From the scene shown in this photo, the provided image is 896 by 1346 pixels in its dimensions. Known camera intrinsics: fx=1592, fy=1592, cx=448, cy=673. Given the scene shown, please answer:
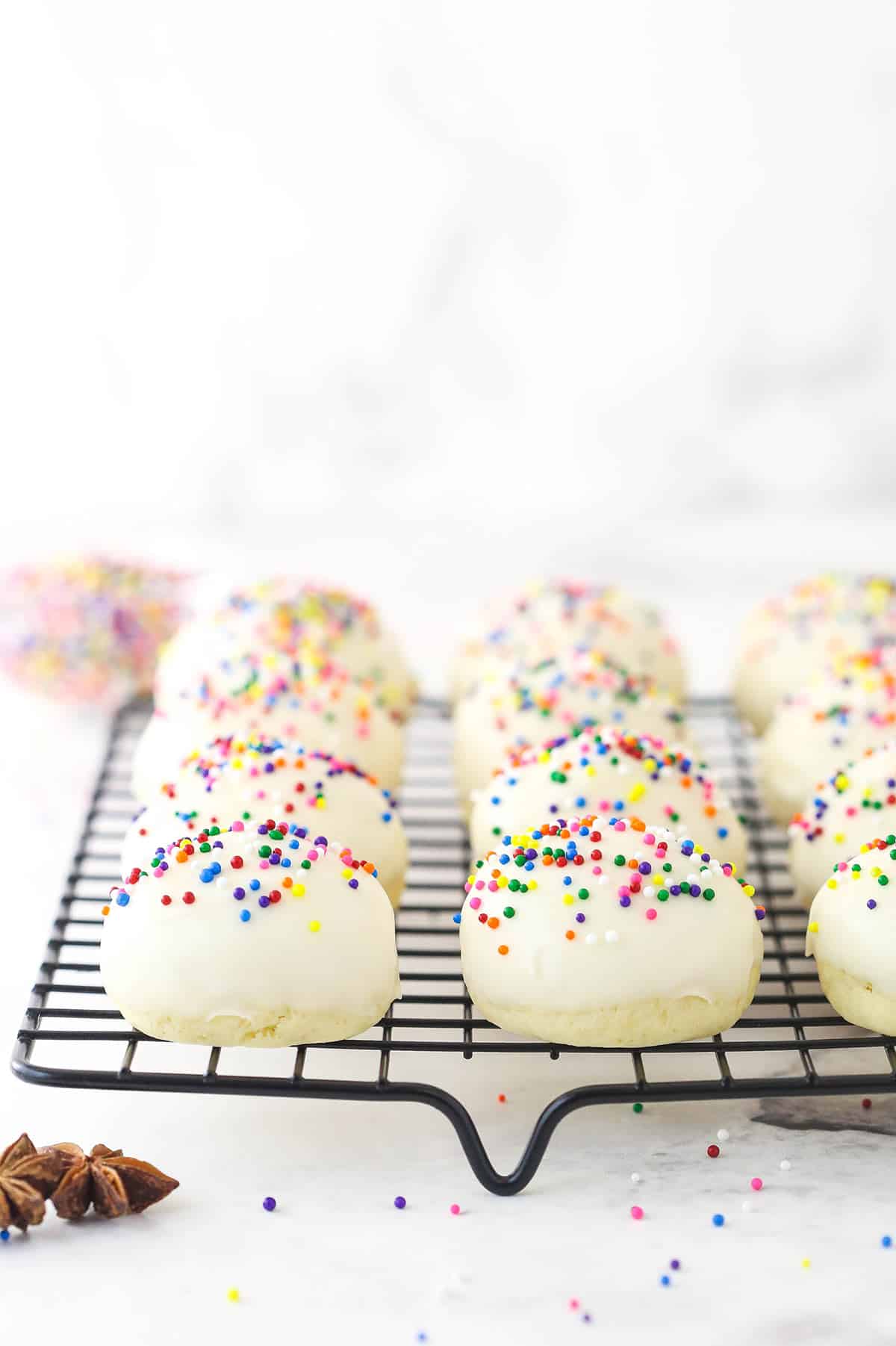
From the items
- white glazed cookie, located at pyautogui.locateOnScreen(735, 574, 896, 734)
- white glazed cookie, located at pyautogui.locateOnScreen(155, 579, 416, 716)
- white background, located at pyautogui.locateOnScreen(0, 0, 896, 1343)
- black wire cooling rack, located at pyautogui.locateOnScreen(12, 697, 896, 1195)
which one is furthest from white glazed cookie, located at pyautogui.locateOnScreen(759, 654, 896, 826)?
white background, located at pyautogui.locateOnScreen(0, 0, 896, 1343)

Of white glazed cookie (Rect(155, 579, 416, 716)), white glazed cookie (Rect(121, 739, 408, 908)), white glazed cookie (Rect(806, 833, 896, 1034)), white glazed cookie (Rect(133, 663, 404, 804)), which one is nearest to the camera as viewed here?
white glazed cookie (Rect(806, 833, 896, 1034))

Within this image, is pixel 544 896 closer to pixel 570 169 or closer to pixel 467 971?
pixel 467 971

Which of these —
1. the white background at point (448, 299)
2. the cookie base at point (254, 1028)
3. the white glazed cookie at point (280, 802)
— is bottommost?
the cookie base at point (254, 1028)

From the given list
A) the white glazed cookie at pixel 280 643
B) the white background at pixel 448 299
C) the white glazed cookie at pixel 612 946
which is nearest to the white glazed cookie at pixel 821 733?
the white glazed cookie at pixel 612 946

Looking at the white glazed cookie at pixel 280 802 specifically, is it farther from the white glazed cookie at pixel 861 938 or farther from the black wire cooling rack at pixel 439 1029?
the white glazed cookie at pixel 861 938

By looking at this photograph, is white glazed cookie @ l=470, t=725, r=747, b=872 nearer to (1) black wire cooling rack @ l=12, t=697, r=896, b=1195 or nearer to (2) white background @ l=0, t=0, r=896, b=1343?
(1) black wire cooling rack @ l=12, t=697, r=896, b=1195

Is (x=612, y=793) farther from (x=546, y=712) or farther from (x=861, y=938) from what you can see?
(x=861, y=938)

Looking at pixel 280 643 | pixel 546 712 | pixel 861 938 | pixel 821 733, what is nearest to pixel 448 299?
pixel 280 643
